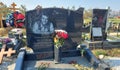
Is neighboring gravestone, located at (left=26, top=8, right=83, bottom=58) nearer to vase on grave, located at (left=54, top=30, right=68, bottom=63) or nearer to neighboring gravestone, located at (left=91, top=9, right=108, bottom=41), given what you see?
vase on grave, located at (left=54, top=30, right=68, bottom=63)

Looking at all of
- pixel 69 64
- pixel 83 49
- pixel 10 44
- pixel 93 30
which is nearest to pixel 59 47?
pixel 69 64

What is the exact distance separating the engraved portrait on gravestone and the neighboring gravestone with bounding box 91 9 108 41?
495cm

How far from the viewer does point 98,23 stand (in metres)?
11.6

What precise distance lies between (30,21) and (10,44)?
129 inches

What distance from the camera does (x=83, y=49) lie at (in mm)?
7230

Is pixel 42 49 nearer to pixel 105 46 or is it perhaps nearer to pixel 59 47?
pixel 59 47

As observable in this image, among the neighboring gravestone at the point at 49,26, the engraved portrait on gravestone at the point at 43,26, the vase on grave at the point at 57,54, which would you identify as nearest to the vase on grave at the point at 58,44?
the vase on grave at the point at 57,54

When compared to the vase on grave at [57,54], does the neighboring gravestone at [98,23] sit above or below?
above

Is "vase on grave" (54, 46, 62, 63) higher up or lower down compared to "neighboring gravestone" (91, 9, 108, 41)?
lower down

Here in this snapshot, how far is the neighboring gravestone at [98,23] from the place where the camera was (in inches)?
453

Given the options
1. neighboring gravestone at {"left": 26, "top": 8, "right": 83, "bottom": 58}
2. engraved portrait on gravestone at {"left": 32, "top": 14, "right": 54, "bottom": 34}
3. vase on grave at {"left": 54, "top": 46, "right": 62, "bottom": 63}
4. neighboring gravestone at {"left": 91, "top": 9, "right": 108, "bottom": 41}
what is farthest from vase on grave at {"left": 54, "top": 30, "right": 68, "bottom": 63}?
neighboring gravestone at {"left": 91, "top": 9, "right": 108, "bottom": 41}

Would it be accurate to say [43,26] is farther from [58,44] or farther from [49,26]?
[58,44]

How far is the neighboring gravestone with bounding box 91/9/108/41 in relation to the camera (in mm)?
11516

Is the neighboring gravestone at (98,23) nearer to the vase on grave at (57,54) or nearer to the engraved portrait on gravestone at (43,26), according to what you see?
the engraved portrait on gravestone at (43,26)
